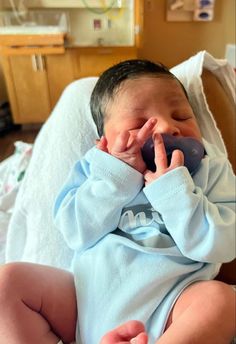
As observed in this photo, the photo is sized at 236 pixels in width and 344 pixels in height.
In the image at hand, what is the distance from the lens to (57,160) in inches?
36.8

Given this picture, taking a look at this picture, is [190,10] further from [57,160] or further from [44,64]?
[57,160]

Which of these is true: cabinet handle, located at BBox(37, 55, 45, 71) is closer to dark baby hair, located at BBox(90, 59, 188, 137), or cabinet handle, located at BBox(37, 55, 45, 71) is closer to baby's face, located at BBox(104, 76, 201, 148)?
dark baby hair, located at BBox(90, 59, 188, 137)

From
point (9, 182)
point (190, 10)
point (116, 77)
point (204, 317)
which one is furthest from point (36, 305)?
point (190, 10)

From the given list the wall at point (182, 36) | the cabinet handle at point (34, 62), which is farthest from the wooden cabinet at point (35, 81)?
the wall at point (182, 36)

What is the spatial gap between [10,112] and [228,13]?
1.79 metres

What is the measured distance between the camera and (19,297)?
1.85 feet

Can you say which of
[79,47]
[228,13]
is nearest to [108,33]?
[79,47]

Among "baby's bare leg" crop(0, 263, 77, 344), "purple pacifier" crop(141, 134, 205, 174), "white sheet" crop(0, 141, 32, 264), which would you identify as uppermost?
"purple pacifier" crop(141, 134, 205, 174)

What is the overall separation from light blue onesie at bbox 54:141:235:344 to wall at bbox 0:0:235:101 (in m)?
2.09

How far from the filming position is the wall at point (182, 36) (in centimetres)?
255

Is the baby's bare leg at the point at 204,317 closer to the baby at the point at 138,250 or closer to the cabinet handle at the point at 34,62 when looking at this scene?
the baby at the point at 138,250

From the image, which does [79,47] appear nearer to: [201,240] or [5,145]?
[5,145]

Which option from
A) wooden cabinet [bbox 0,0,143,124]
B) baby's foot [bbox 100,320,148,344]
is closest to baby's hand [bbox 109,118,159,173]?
baby's foot [bbox 100,320,148,344]

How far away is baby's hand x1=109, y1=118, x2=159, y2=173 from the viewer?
24.5 inches
